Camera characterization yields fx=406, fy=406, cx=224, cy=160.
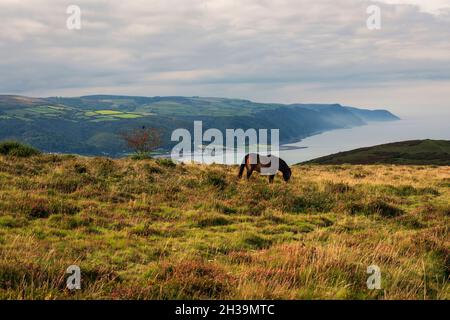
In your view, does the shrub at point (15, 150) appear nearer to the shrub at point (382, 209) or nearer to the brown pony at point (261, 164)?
the brown pony at point (261, 164)

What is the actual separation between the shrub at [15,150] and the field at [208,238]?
5.15 m

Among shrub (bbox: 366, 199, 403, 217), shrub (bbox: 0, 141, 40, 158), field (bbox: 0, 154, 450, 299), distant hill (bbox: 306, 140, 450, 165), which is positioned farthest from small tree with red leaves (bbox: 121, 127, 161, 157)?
distant hill (bbox: 306, 140, 450, 165)

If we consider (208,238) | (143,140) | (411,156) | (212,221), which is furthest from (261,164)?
(411,156)

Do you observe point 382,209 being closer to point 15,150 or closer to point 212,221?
point 212,221

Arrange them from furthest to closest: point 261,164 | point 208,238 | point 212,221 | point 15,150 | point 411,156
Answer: point 411,156
point 15,150
point 261,164
point 212,221
point 208,238

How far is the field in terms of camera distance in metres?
6.44

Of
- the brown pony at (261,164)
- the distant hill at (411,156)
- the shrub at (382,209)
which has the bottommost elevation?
the distant hill at (411,156)

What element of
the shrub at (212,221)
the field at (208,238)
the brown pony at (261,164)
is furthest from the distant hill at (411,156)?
the shrub at (212,221)

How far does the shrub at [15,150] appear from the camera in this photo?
953 inches

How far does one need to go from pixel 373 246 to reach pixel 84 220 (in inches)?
300

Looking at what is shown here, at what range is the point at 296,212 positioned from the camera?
1466cm

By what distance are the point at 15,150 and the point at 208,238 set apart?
1869cm

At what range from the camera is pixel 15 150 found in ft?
80.3

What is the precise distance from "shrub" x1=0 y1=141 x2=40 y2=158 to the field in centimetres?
515
